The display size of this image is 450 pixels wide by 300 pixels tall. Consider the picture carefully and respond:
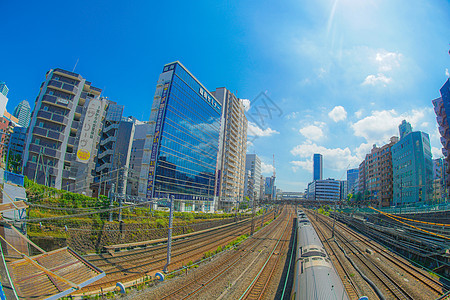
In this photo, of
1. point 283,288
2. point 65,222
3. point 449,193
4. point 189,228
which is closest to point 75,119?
point 65,222

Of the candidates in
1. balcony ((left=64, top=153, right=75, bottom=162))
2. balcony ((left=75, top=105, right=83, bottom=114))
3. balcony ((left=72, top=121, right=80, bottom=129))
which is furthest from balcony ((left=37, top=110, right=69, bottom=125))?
balcony ((left=64, top=153, right=75, bottom=162))

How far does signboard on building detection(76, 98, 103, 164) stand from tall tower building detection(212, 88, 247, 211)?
138 feet

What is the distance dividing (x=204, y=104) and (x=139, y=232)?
4469 cm

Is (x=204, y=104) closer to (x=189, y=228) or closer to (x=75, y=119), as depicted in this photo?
(x=75, y=119)

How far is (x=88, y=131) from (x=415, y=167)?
259 ft

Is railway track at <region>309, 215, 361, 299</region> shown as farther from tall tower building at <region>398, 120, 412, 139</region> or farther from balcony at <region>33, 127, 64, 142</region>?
tall tower building at <region>398, 120, 412, 139</region>

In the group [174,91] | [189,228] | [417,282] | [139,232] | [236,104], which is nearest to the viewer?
[417,282]

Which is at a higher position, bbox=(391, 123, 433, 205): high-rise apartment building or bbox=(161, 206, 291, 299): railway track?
bbox=(391, 123, 433, 205): high-rise apartment building

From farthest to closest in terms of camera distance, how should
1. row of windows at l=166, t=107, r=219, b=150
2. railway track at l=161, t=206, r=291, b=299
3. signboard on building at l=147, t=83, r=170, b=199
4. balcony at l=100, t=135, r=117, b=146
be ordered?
balcony at l=100, t=135, r=117, b=146 < row of windows at l=166, t=107, r=219, b=150 < signboard on building at l=147, t=83, r=170, b=199 < railway track at l=161, t=206, r=291, b=299

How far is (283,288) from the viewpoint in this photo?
48.5 feet

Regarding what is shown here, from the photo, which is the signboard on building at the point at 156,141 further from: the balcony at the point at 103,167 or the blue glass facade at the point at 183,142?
the balcony at the point at 103,167

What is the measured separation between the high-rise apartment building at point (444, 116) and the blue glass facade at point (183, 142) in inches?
2273

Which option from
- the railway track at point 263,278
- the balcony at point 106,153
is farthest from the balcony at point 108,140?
the railway track at point 263,278

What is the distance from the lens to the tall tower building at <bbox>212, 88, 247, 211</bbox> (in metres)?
76.5
